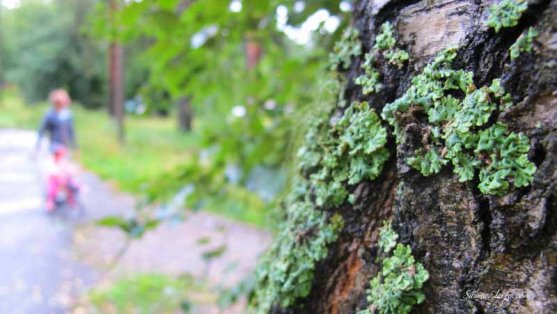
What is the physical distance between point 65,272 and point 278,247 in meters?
4.92

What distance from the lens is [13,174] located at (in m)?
10.3

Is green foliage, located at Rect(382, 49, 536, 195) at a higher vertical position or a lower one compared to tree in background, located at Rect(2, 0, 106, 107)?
lower

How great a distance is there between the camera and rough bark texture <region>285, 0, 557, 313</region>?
1.93 feet

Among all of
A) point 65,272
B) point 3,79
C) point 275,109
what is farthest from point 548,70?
point 3,79

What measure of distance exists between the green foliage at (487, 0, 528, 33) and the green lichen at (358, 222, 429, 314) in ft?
1.11

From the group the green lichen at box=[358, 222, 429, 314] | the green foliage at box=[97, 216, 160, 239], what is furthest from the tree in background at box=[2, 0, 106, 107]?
the green lichen at box=[358, 222, 429, 314]

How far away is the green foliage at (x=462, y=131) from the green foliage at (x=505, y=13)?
0.07 m

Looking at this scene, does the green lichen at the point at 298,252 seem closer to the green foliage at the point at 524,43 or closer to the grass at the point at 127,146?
the green foliage at the point at 524,43

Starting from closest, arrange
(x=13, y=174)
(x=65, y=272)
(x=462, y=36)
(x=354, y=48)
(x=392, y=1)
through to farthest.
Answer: (x=462, y=36) < (x=392, y=1) < (x=354, y=48) < (x=65, y=272) < (x=13, y=174)

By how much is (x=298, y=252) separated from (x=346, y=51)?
391 millimetres

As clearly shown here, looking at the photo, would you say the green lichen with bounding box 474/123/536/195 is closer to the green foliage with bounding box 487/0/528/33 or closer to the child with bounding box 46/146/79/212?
the green foliage with bounding box 487/0/528/33

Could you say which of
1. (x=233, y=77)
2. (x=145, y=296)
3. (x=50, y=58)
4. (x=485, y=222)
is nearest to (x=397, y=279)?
(x=485, y=222)

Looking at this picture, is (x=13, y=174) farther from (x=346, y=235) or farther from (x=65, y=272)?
(x=346, y=235)

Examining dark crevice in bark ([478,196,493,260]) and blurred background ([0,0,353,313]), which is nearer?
dark crevice in bark ([478,196,493,260])
